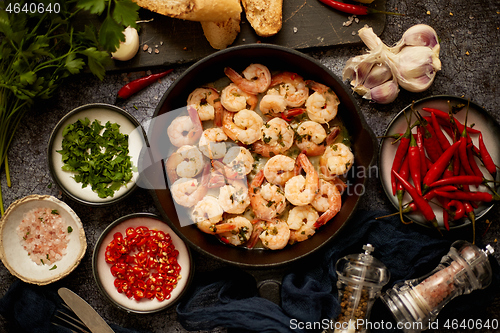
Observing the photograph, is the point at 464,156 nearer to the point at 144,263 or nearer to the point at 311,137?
the point at 311,137

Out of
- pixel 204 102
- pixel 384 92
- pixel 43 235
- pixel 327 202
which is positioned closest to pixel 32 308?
pixel 43 235

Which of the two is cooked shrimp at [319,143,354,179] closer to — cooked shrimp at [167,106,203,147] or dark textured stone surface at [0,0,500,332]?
dark textured stone surface at [0,0,500,332]

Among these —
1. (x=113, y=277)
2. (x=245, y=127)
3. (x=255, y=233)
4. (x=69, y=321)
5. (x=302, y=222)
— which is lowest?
(x=69, y=321)

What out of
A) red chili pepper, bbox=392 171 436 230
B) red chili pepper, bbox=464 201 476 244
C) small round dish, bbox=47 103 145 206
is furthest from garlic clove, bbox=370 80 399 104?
small round dish, bbox=47 103 145 206

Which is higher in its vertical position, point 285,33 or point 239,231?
point 285,33

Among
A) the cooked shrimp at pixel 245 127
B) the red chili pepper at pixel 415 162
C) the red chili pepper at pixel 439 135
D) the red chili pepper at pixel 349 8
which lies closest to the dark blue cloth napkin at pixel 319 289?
the red chili pepper at pixel 415 162

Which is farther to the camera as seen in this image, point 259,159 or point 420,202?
point 259,159
